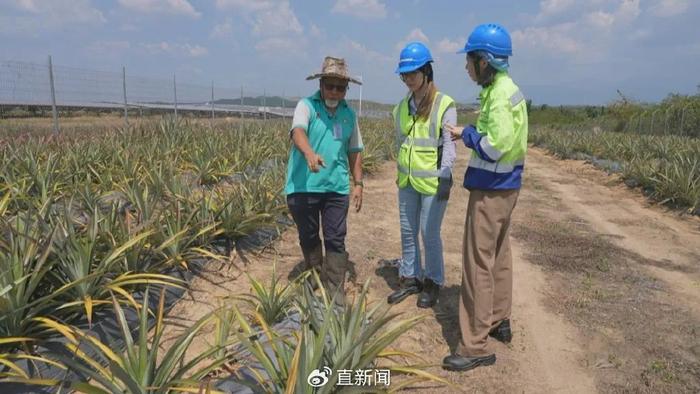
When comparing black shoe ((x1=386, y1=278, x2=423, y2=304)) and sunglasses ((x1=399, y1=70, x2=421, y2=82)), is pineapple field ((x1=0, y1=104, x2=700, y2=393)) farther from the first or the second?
sunglasses ((x1=399, y1=70, x2=421, y2=82))

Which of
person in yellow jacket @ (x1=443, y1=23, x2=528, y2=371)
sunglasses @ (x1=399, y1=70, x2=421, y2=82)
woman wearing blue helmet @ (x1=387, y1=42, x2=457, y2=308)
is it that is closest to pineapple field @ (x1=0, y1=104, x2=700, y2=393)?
person in yellow jacket @ (x1=443, y1=23, x2=528, y2=371)

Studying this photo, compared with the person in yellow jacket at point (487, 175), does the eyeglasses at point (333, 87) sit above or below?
above

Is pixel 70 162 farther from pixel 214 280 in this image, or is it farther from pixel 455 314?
pixel 455 314

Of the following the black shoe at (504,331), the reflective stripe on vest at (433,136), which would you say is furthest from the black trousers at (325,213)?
the black shoe at (504,331)

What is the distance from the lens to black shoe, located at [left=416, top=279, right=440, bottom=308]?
10.2 feet

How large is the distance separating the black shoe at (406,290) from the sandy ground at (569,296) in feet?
0.19

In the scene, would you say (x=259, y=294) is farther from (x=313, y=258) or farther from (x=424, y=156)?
(x=424, y=156)

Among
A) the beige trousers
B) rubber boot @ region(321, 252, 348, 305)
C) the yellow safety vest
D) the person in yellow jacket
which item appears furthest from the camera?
rubber boot @ region(321, 252, 348, 305)

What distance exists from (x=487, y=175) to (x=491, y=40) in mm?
684

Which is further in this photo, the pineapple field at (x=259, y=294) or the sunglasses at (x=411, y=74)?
the sunglasses at (x=411, y=74)

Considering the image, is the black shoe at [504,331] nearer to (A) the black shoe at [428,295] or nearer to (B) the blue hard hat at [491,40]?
(A) the black shoe at [428,295]

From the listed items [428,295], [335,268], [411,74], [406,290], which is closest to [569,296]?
[428,295]

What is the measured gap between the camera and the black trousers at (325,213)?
2.93m

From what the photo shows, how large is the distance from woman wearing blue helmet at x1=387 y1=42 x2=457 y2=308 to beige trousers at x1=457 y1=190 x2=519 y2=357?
0.48 m
